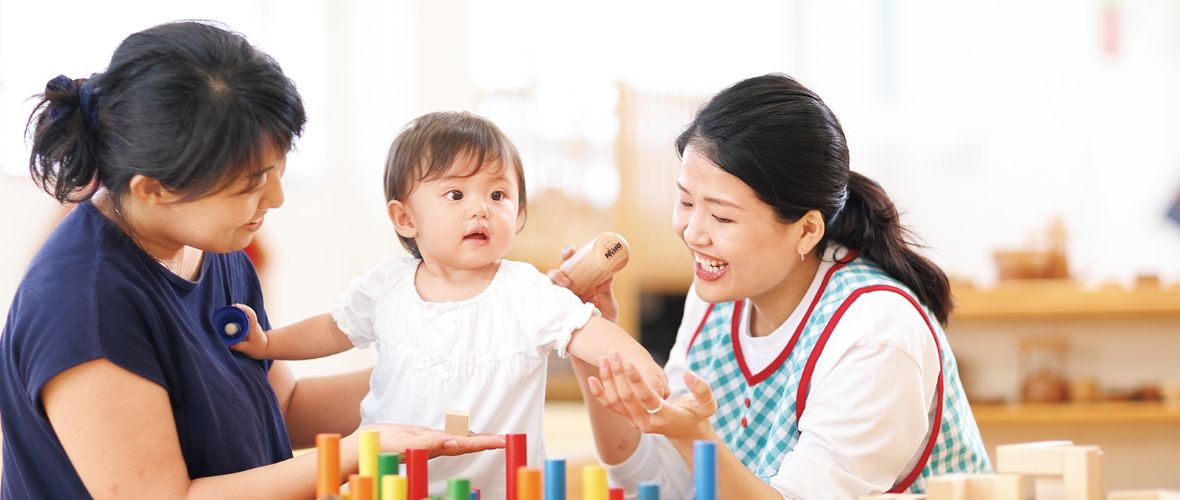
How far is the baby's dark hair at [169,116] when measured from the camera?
117cm

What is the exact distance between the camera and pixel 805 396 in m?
1.54

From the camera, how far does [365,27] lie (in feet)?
15.6

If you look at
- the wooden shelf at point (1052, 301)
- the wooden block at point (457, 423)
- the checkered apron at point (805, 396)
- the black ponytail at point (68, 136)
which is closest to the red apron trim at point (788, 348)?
the checkered apron at point (805, 396)

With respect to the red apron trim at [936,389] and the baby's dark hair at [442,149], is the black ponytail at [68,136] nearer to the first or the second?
the baby's dark hair at [442,149]

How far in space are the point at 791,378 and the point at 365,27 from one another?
361 cm

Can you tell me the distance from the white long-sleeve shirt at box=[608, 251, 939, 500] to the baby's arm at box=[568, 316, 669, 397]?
0.26 m

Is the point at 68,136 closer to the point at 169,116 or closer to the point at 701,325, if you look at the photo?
the point at 169,116

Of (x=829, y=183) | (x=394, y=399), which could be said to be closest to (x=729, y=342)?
(x=829, y=183)

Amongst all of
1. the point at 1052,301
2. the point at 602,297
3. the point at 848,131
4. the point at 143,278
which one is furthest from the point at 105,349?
the point at 848,131

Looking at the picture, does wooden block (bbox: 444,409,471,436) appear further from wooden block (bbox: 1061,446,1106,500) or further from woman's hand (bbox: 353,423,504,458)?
wooden block (bbox: 1061,446,1106,500)

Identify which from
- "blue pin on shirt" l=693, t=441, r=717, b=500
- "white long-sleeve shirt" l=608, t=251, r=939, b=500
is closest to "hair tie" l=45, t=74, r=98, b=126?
"blue pin on shirt" l=693, t=441, r=717, b=500

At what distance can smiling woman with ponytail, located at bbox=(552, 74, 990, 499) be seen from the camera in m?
1.44

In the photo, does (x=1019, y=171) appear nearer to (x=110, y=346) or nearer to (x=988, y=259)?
(x=988, y=259)

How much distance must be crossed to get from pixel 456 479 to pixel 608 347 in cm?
35
